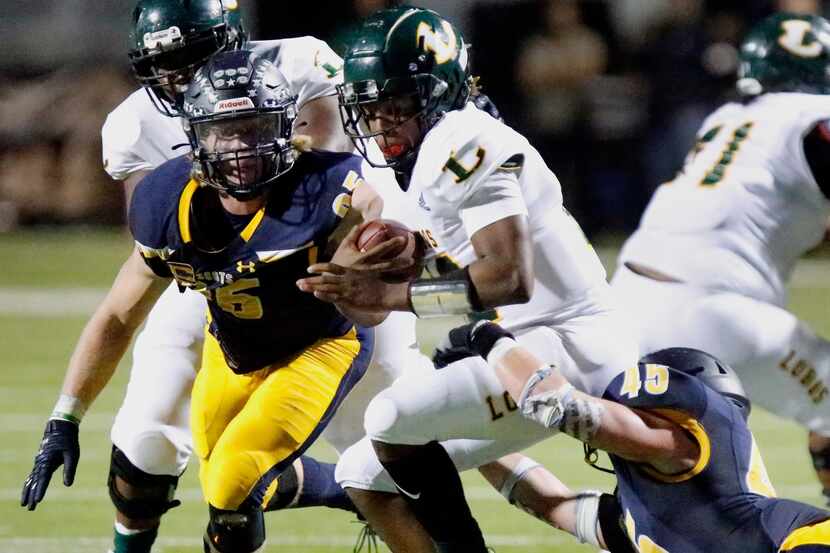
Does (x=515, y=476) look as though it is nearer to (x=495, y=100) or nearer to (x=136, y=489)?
(x=136, y=489)

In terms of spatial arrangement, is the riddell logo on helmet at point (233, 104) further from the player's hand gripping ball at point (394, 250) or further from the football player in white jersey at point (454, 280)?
the player's hand gripping ball at point (394, 250)

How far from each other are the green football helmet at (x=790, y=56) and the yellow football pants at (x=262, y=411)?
1640mm

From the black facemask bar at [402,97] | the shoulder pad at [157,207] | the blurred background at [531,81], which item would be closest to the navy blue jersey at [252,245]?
the shoulder pad at [157,207]

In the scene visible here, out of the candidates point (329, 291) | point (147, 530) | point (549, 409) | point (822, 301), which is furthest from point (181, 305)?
point (822, 301)

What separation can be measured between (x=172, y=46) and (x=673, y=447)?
6.29 ft

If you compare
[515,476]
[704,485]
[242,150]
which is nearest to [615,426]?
[704,485]

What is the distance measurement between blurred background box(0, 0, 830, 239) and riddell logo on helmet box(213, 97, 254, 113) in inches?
284

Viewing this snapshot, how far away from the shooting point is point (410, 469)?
3904 mm

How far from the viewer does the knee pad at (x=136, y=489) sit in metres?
4.45

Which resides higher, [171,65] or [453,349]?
[171,65]

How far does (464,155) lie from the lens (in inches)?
147

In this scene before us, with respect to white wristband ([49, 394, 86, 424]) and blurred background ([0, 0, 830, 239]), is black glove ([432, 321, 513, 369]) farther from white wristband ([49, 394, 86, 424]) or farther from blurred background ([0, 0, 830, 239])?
blurred background ([0, 0, 830, 239])

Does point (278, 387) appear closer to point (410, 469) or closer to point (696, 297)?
point (410, 469)

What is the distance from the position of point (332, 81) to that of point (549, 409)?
5.32 ft
